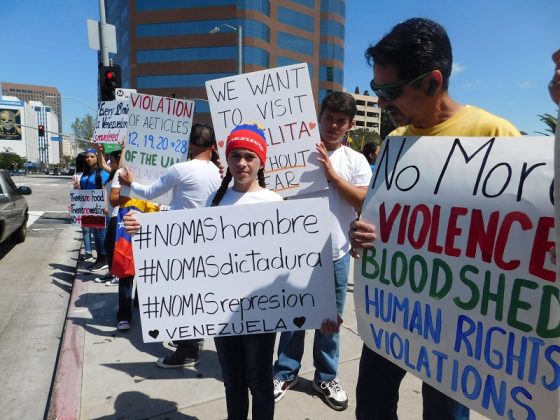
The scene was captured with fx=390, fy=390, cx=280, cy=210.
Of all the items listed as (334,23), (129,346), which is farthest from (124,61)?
(129,346)

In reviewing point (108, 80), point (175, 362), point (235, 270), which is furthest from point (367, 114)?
point (235, 270)

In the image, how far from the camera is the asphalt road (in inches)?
119

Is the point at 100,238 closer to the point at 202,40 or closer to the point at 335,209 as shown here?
the point at 335,209

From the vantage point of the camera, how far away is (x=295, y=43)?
49.2m

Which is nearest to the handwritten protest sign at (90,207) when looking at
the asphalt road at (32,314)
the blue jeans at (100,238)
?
the blue jeans at (100,238)

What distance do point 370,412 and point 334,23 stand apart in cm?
5750

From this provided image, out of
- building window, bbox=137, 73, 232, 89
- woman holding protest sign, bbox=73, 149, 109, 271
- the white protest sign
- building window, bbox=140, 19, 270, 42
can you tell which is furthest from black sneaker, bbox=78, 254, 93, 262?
building window, bbox=140, 19, 270, 42

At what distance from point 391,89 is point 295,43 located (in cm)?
5192

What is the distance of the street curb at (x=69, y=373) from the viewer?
8.54ft

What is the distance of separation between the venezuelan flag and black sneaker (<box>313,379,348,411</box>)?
2.08 meters

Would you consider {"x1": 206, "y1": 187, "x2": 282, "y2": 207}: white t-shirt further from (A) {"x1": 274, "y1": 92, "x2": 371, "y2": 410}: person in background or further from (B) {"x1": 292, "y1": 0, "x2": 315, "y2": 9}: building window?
(B) {"x1": 292, "y1": 0, "x2": 315, "y2": 9}: building window

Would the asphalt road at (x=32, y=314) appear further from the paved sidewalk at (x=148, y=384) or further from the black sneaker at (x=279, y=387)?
the black sneaker at (x=279, y=387)

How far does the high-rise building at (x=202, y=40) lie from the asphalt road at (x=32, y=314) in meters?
37.8

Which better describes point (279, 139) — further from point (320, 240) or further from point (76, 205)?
point (76, 205)
